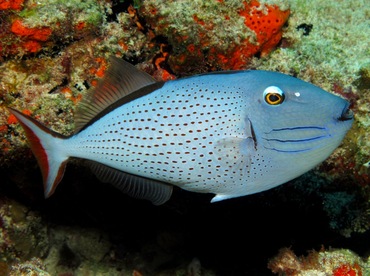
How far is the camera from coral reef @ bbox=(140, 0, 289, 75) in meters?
3.23

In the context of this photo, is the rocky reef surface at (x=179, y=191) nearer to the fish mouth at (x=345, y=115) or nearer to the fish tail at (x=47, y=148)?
the fish tail at (x=47, y=148)

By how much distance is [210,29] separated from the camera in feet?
10.6

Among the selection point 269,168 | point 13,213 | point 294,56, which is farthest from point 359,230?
point 13,213

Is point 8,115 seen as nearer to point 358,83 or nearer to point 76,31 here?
point 76,31

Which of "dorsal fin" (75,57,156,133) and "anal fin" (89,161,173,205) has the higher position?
"dorsal fin" (75,57,156,133)

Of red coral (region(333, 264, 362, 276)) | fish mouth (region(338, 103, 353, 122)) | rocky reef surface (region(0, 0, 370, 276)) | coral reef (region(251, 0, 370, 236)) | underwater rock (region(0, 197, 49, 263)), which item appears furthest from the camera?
underwater rock (region(0, 197, 49, 263))

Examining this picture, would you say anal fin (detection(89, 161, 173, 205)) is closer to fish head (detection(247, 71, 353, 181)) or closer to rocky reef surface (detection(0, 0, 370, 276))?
fish head (detection(247, 71, 353, 181))

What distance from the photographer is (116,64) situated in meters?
2.25

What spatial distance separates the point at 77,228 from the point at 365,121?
4.12 m

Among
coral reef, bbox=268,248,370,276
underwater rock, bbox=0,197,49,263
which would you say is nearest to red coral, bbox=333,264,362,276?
coral reef, bbox=268,248,370,276

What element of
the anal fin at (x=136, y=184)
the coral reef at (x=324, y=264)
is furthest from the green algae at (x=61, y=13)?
the coral reef at (x=324, y=264)

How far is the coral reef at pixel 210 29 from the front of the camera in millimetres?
3227

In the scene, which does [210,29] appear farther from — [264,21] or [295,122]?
[295,122]

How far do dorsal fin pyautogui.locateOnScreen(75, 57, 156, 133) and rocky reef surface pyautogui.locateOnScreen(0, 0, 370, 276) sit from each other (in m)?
Result: 1.01
